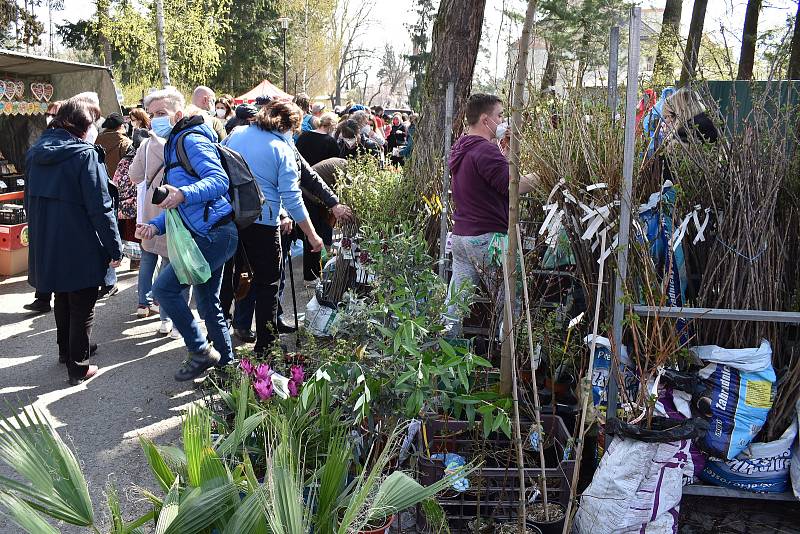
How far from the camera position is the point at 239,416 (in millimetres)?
2463

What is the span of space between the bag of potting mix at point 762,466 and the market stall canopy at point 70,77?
976 centimetres

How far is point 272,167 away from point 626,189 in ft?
8.90

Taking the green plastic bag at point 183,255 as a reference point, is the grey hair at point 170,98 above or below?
above

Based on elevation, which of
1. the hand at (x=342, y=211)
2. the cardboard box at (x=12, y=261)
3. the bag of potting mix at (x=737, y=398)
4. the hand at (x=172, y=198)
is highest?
the hand at (x=172, y=198)

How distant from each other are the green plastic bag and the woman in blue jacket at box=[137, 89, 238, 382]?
0.08 metres

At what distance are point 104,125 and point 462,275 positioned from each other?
5.30m

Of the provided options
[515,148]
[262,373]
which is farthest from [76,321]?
[515,148]

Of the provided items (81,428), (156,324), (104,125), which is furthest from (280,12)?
(81,428)

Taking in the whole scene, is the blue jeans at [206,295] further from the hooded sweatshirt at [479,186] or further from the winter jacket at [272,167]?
the hooded sweatshirt at [479,186]

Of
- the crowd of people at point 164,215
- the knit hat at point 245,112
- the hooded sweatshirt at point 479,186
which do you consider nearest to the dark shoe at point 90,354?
the crowd of people at point 164,215

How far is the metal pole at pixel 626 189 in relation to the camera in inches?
103

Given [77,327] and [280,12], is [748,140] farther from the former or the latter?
[280,12]

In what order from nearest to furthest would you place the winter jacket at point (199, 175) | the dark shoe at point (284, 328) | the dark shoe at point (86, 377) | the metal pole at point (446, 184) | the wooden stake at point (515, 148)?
the wooden stake at point (515, 148) < the winter jacket at point (199, 175) < the dark shoe at point (86, 377) < the metal pole at point (446, 184) < the dark shoe at point (284, 328)

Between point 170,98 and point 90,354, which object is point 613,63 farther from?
point 90,354
